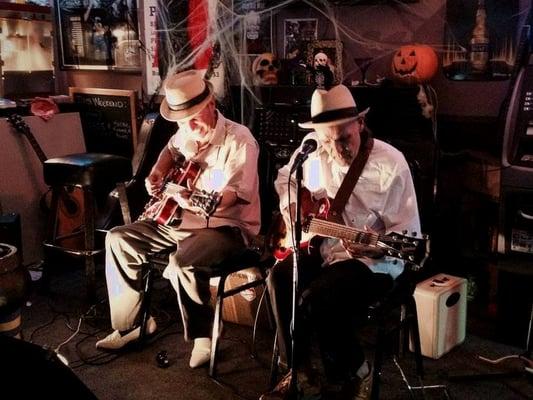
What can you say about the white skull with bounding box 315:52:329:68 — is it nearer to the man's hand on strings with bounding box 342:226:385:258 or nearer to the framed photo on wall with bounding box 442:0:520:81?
the framed photo on wall with bounding box 442:0:520:81

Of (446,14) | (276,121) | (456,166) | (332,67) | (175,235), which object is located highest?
(446,14)

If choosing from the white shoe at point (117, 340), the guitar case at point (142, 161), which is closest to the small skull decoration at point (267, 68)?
the guitar case at point (142, 161)

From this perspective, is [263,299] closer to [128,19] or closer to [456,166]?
[456,166]

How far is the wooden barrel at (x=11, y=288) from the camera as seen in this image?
2732 millimetres

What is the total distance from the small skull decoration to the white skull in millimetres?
315

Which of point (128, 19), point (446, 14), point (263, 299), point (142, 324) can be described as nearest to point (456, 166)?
point (446, 14)

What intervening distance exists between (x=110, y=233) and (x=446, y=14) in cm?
232

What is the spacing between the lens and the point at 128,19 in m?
5.20

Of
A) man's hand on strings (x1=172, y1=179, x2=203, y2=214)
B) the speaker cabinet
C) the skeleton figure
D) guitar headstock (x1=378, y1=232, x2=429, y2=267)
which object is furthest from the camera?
the skeleton figure

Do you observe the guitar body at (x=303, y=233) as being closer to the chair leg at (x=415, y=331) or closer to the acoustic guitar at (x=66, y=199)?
the chair leg at (x=415, y=331)

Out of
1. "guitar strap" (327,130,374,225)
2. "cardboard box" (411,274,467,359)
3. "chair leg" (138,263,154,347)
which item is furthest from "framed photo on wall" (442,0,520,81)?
"chair leg" (138,263,154,347)

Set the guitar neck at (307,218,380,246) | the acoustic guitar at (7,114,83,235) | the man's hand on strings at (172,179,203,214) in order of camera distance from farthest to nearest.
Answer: the acoustic guitar at (7,114,83,235) < the man's hand on strings at (172,179,203,214) < the guitar neck at (307,218,380,246)

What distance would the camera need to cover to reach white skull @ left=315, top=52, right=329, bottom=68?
4204 millimetres

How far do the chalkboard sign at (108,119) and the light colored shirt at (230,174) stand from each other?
1.67 m
